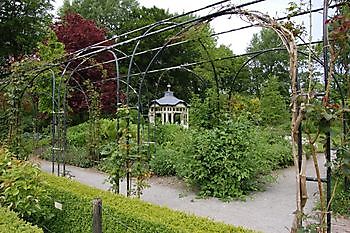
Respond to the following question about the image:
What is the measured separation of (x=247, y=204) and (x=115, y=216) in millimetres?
2921

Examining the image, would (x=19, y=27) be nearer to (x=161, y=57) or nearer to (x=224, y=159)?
(x=161, y=57)

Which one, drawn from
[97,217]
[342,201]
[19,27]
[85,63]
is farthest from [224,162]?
[19,27]

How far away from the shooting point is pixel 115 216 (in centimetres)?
354

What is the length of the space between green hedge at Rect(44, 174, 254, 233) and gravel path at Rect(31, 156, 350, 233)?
1.69 meters

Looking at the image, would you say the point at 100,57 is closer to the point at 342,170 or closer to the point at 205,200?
the point at 205,200

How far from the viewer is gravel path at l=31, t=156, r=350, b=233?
489 cm

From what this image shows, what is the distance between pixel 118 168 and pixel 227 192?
203 centimetres

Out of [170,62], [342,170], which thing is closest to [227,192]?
[342,170]

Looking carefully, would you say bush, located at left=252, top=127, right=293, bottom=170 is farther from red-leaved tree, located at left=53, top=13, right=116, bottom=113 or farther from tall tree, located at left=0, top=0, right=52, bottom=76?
tall tree, located at left=0, top=0, right=52, bottom=76

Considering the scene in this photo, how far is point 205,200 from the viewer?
6.12 meters

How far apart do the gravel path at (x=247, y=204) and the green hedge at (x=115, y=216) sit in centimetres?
169

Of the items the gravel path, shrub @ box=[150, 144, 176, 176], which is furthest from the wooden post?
shrub @ box=[150, 144, 176, 176]

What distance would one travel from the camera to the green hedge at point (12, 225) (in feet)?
10.4

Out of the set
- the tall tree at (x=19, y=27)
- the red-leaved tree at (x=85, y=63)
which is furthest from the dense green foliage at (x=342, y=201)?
the tall tree at (x=19, y=27)
